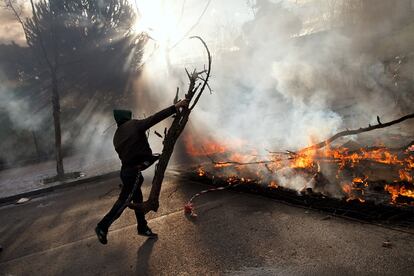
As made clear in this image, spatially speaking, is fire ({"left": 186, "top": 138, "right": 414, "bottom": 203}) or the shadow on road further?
fire ({"left": 186, "top": 138, "right": 414, "bottom": 203})

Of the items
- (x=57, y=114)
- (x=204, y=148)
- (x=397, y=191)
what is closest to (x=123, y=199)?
(x=397, y=191)

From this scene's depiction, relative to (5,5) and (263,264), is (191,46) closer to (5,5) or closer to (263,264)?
(5,5)

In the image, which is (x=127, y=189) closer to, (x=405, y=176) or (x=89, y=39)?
(x=405, y=176)

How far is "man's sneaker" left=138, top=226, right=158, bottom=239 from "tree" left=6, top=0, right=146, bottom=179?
47.0ft

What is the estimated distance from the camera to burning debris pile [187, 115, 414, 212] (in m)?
5.50

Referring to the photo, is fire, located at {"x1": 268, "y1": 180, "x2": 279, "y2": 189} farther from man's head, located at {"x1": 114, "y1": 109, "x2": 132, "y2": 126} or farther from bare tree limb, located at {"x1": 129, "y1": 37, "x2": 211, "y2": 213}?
man's head, located at {"x1": 114, "y1": 109, "x2": 132, "y2": 126}

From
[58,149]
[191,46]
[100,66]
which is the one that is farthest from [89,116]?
[191,46]

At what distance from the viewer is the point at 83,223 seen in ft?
21.5

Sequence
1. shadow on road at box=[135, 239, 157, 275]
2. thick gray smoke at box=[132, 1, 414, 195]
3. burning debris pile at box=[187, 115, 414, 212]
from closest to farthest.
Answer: shadow on road at box=[135, 239, 157, 275] → burning debris pile at box=[187, 115, 414, 212] → thick gray smoke at box=[132, 1, 414, 195]

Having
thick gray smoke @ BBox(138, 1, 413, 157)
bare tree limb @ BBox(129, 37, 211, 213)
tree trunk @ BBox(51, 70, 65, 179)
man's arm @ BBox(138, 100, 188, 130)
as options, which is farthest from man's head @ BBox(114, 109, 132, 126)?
tree trunk @ BBox(51, 70, 65, 179)

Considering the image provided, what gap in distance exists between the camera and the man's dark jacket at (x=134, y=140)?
16.2 ft

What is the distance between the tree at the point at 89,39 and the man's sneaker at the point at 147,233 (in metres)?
14.3

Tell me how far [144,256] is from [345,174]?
12.8 ft

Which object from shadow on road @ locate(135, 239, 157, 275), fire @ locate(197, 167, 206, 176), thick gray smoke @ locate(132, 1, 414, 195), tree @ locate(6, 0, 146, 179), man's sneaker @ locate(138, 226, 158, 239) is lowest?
shadow on road @ locate(135, 239, 157, 275)
